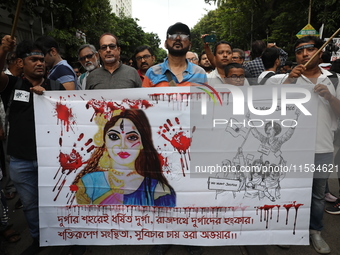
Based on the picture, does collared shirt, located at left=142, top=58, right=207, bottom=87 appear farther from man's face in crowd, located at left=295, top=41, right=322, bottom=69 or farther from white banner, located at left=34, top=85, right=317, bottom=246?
man's face in crowd, located at left=295, top=41, right=322, bottom=69

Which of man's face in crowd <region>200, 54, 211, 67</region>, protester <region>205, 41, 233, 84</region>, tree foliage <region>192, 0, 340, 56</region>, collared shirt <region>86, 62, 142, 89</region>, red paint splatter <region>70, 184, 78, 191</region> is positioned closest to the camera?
red paint splatter <region>70, 184, 78, 191</region>

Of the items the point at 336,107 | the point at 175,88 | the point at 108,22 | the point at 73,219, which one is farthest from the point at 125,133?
the point at 108,22

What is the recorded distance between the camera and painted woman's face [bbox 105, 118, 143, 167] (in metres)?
2.27

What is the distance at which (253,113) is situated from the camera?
2240 mm

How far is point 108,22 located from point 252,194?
1242cm

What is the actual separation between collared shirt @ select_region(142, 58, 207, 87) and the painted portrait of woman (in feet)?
1.42

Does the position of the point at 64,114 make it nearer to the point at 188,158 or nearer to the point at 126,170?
the point at 126,170

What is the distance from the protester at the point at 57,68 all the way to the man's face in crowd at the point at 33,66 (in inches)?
10.8

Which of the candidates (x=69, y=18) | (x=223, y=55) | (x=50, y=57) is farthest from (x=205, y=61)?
(x=69, y=18)

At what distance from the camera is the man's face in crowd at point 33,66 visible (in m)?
2.25

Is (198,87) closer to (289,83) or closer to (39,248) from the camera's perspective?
(289,83)

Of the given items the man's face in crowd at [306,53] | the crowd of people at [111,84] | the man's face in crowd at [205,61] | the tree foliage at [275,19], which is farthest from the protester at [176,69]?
the tree foliage at [275,19]

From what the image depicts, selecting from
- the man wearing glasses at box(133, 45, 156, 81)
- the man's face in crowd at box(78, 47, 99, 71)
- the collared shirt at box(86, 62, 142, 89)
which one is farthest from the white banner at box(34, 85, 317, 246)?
the man wearing glasses at box(133, 45, 156, 81)

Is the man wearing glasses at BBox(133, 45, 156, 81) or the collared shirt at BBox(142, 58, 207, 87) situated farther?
the man wearing glasses at BBox(133, 45, 156, 81)
